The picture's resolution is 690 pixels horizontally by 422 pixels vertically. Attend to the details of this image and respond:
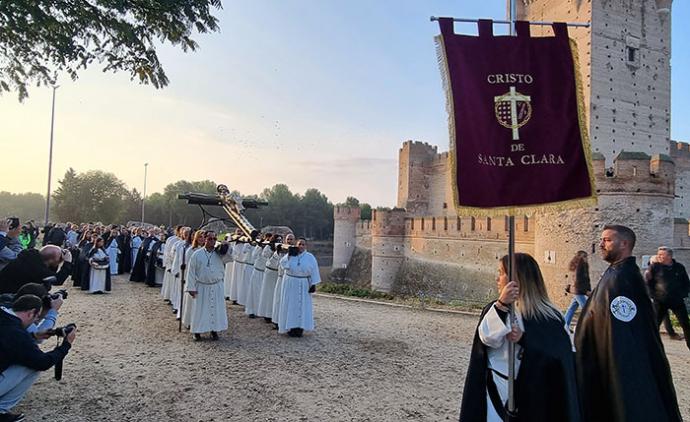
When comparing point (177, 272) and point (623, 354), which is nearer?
point (623, 354)

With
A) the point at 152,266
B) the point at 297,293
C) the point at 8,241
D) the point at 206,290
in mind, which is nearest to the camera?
the point at 8,241

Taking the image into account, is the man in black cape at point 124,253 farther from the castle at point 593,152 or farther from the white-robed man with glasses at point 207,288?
the castle at point 593,152

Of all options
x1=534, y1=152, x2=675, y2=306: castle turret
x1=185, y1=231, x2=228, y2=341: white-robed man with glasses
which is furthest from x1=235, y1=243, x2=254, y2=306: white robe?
x1=534, y1=152, x2=675, y2=306: castle turret

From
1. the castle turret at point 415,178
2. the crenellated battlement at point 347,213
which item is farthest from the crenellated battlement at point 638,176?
the crenellated battlement at point 347,213

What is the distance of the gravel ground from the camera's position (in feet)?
15.9

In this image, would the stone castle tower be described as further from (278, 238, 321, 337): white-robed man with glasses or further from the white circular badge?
the white circular badge

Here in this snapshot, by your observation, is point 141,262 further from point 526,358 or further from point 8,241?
point 526,358

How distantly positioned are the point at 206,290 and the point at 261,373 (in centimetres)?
243

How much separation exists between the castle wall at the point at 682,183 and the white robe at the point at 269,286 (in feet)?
109

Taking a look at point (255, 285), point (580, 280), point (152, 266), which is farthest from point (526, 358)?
point (152, 266)

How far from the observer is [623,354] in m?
3.26

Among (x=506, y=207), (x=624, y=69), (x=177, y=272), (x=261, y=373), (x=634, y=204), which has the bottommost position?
(x=261, y=373)

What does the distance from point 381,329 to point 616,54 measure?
28987 mm

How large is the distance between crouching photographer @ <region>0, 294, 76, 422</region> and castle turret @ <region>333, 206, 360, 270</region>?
39.9 metres
